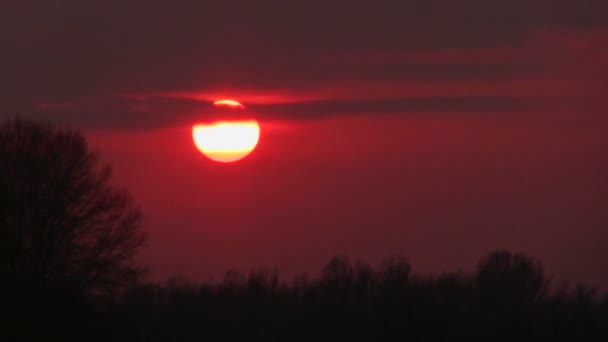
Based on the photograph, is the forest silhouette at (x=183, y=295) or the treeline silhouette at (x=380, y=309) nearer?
the forest silhouette at (x=183, y=295)

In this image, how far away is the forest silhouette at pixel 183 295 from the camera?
37844 mm

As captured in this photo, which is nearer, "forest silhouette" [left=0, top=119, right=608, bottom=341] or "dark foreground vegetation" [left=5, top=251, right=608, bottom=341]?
"forest silhouette" [left=0, top=119, right=608, bottom=341]

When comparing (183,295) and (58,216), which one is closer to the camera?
(58,216)

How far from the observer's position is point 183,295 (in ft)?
198

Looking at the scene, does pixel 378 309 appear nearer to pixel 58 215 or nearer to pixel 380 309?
→ pixel 380 309

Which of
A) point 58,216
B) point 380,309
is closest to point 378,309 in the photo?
point 380,309

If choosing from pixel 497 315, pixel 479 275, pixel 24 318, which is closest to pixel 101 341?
pixel 24 318

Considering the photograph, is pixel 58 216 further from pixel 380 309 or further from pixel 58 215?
pixel 380 309

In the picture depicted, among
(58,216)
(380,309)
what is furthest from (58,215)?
(380,309)

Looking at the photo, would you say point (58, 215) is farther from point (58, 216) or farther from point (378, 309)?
point (378, 309)

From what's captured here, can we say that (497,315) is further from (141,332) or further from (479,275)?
(141,332)

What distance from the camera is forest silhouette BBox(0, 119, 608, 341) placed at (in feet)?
124

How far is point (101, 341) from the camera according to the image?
36.6 metres

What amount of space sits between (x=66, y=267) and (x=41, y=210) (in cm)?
175
